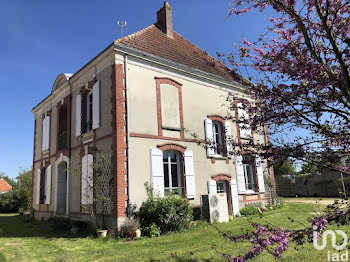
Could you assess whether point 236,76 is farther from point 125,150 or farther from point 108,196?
point 108,196

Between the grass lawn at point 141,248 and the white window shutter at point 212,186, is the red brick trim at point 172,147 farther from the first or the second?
the grass lawn at point 141,248

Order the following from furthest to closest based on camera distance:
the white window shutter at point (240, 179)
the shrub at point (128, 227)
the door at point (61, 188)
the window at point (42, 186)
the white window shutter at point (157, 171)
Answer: the window at point (42, 186) → the door at point (61, 188) → the white window shutter at point (240, 179) → the white window shutter at point (157, 171) → the shrub at point (128, 227)

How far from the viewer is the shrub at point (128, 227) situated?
324 inches

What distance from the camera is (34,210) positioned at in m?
14.9

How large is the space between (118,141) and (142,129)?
3.62ft

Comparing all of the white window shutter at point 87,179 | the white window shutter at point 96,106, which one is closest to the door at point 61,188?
the white window shutter at point 87,179

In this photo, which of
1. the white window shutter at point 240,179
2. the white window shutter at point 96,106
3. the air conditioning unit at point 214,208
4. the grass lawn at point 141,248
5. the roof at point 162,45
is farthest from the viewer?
the white window shutter at point 240,179

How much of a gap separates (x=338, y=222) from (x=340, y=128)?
1176 mm

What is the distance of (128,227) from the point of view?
325 inches

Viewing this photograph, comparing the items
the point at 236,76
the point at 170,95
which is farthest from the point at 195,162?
the point at 236,76

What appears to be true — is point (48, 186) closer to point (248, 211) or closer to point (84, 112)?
point (84, 112)

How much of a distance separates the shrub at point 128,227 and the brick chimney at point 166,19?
888 cm

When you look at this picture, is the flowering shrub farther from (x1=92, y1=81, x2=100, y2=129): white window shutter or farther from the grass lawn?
(x1=92, y1=81, x2=100, y2=129): white window shutter

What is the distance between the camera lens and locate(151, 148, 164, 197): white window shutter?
9602 mm
